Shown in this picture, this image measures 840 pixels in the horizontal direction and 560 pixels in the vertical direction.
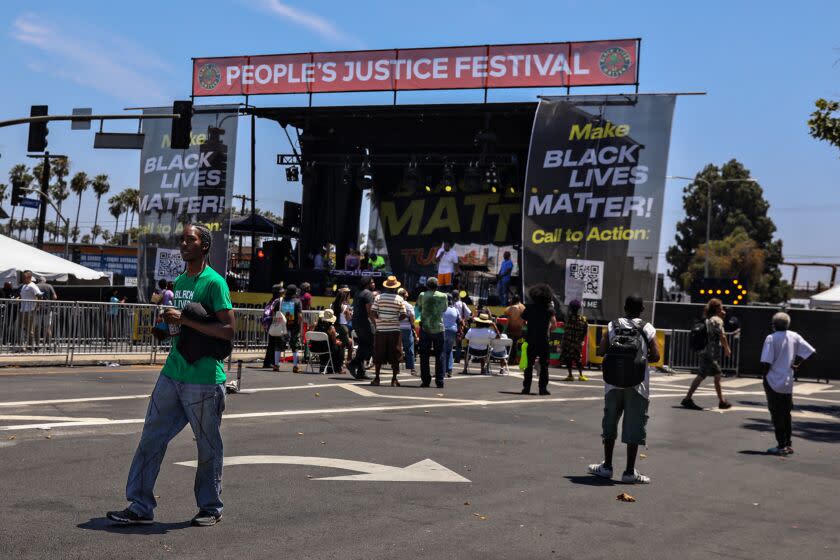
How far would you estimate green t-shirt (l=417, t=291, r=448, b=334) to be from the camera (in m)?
18.2

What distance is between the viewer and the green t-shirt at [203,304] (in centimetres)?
643

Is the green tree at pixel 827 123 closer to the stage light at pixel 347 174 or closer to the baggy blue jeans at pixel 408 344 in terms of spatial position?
the baggy blue jeans at pixel 408 344

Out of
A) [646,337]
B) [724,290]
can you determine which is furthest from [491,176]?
[646,337]

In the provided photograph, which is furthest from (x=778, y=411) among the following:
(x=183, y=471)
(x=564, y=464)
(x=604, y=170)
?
(x=604, y=170)

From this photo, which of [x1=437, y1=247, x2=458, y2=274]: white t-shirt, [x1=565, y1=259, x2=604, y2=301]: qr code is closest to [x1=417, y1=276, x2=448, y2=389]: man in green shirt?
[x1=565, y1=259, x2=604, y2=301]: qr code

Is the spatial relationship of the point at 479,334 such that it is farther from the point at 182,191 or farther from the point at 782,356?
the point at 182,191

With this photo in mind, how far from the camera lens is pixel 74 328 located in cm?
2042

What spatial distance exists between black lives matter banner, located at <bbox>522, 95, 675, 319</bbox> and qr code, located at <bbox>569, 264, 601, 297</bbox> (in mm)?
27

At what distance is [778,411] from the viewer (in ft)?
39.5

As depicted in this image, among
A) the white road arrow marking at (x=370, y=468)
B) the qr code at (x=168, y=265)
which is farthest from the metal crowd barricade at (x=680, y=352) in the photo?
the white road arrow marking at (x=370, y=468)

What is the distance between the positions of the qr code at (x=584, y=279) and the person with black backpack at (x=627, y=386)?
61.7 feet

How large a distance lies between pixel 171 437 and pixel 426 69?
27.7 metres

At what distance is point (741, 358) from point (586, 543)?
2124 cm

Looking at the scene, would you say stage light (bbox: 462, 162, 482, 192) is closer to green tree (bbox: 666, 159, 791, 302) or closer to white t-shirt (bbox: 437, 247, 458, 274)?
white t-shirt (bbox: 437, 247, 458, 274)
